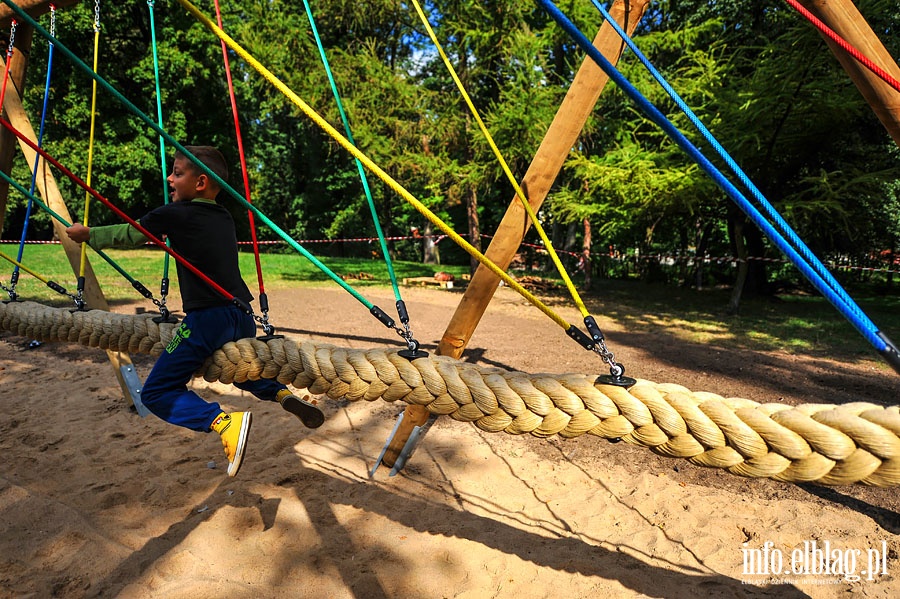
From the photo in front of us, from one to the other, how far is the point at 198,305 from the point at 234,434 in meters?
0.54

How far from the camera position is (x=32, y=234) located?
2312cm

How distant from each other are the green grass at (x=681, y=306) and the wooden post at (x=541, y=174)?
5197 millimetres

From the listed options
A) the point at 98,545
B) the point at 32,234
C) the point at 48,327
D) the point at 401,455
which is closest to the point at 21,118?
the point at 48,327

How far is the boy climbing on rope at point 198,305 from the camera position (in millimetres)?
2086

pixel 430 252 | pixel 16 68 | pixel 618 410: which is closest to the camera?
pixel 618 410

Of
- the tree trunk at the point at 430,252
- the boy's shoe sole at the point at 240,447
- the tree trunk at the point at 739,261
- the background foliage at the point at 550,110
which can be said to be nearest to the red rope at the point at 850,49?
the boy's shoe sole at the point at 240,447

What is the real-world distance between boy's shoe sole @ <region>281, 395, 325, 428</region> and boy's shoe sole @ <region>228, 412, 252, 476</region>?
0.49 ft

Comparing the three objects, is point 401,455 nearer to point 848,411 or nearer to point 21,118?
point 848,411

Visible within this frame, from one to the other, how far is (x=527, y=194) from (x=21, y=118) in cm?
322

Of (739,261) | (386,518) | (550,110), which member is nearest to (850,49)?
(386,518)

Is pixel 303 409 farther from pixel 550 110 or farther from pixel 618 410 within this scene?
pixel 550 110

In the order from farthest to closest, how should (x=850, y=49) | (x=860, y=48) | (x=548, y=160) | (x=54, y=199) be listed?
(x=54, y=199), (x=548, y=160), (x=860, y=48), (x=850, y=49)

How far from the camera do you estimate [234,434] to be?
204cm

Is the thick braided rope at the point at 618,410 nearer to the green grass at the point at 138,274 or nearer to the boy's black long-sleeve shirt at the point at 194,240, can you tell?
the boy's black long-sleeve shirt at the point at 194,240
